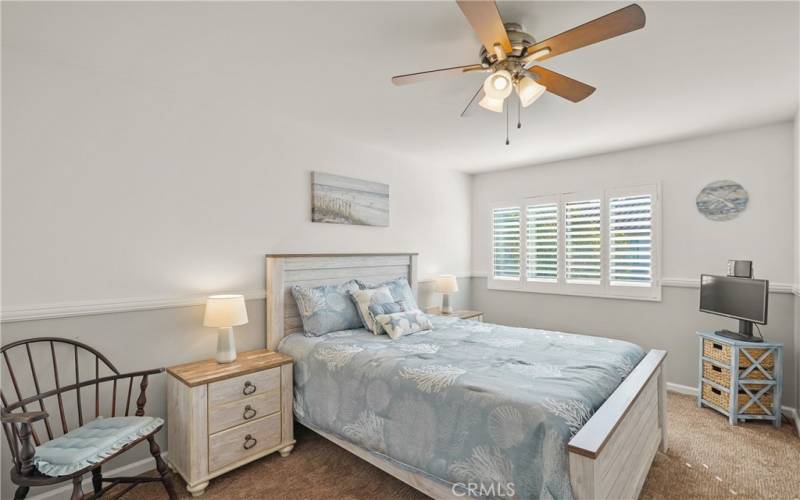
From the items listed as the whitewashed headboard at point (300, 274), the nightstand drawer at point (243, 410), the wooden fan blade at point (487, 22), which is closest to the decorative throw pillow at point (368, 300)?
the whitewashed headboard at point (300, 274)

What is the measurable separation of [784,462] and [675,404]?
3.14ft

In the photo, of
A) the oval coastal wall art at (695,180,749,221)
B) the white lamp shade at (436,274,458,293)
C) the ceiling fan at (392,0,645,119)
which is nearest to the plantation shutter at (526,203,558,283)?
the white lamp shade at (436,274,458,293)

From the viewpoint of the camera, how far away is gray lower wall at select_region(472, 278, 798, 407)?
10.8 feet

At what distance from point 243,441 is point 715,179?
4428 mm

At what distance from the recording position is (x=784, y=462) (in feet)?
8.29

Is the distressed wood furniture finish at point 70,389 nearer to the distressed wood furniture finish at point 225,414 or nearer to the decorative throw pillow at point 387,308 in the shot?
the distressed wood furniture finish at point 225,414

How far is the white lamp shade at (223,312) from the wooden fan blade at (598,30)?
87.5 inches

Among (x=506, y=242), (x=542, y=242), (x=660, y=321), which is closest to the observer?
→ (x=660, y=321)

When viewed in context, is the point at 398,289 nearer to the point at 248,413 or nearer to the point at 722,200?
the point at 248,413

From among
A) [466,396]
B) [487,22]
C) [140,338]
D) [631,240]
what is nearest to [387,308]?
[466,396]

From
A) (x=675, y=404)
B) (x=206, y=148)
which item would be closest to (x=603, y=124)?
(x=675, y=404)

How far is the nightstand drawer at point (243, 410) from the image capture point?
232cm

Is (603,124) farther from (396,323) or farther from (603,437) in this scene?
(603,437)

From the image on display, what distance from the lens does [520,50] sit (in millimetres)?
1790
